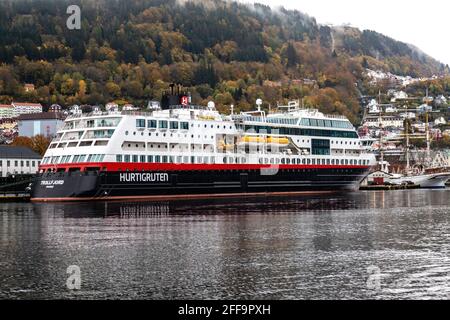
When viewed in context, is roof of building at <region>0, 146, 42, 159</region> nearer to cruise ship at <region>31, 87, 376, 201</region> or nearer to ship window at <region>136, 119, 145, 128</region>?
cruise ship at <region>31, 87, 376, 201</region>

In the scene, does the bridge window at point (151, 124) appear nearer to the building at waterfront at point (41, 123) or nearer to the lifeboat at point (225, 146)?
the lifeboat at point (225, 146)

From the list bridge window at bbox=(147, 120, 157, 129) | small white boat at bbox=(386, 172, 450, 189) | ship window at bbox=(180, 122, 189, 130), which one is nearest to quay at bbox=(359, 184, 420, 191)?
small white boat at bbox=(386, 172, 450, 189)

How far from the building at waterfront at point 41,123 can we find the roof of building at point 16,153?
3687 cm

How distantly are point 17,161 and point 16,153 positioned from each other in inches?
44.6

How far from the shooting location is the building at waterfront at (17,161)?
90.8 m

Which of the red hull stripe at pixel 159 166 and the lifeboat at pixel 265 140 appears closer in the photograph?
the red hull stripe at pixel 159 166

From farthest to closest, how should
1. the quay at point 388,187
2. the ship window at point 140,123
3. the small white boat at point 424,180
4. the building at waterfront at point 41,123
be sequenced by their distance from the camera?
1. the building at waterfront at point 41,123
2. the small white boat at point 424,180
3. the quay at point 388,187
4. the ship window at point 140,123

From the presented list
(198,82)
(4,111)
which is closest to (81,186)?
(4,111)

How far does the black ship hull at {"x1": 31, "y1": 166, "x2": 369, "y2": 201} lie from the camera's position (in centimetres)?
5894

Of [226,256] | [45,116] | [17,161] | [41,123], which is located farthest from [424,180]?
[226,256]

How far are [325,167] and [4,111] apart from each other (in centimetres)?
10493


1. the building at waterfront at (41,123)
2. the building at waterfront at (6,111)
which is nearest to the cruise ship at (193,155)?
the building at waterfront at (41,123)

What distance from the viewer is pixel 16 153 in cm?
9275

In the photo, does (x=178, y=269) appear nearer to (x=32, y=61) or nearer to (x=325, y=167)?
(x=325, y=167)
